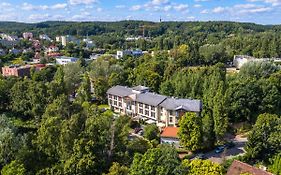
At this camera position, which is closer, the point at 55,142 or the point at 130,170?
the point at 130,170

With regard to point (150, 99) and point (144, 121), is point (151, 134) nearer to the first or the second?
point (144, 121)

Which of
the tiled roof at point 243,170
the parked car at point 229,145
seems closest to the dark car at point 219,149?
the parked car at point 229,145

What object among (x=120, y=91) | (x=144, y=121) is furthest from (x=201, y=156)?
(x=120, y=91)

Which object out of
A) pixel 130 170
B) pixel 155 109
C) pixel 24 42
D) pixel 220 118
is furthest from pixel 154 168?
pixel 24 42

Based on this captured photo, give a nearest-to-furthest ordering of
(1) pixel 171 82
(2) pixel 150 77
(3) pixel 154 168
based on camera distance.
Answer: (3) pixel 154 168 < (1) pixel 171 82 < (2) pixel 150 77

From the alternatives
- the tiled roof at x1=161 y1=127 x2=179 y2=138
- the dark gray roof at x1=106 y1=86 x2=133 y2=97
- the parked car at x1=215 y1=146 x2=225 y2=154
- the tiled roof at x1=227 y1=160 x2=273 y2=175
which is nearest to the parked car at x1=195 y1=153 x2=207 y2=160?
the parked car at x1=215 y1=146 x2=225 y2=154

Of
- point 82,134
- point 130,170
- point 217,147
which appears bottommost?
point 217,147

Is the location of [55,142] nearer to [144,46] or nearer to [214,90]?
[214,90]

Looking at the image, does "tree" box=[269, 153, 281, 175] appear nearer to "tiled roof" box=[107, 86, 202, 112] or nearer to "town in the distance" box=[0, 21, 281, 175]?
"town in the distance" box=[0, 21, 281, 175]
